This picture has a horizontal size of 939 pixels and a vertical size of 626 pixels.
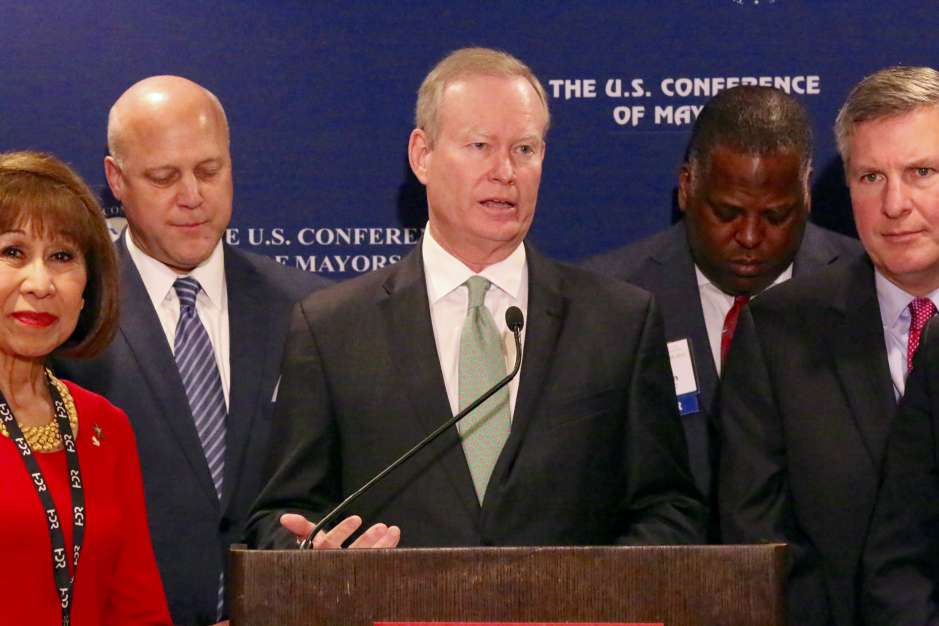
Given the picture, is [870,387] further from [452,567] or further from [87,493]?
[87,493]

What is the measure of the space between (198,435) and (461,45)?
1.31m

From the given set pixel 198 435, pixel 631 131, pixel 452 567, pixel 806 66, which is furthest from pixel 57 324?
pixel 806 66

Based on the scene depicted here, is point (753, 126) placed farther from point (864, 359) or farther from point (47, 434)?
point (47, 434)

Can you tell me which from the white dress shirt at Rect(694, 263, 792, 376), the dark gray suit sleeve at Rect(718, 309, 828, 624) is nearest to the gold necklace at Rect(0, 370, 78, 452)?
the dark gray suit sleeve at Rect(718, 309, 828, 624)

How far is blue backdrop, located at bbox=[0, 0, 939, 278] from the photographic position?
381cm

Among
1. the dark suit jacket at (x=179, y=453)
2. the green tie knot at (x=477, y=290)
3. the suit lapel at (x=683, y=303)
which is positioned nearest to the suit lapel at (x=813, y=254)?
the suit lapel at (x=683, y=303)

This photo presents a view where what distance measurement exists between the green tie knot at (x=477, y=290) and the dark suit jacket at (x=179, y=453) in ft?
2.33

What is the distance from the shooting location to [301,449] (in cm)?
278

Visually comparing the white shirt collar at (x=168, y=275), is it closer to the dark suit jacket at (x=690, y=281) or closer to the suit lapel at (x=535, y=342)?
the suit lapel at (x=535, y=342)

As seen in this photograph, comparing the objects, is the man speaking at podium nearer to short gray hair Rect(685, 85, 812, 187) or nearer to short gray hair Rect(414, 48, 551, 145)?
short gray hair Rect(414, 48, 551, 145)

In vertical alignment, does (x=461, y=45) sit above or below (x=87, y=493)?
above

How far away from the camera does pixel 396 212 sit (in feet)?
12.8

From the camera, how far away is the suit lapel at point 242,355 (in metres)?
3.33

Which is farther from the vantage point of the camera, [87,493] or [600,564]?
[87,493]
